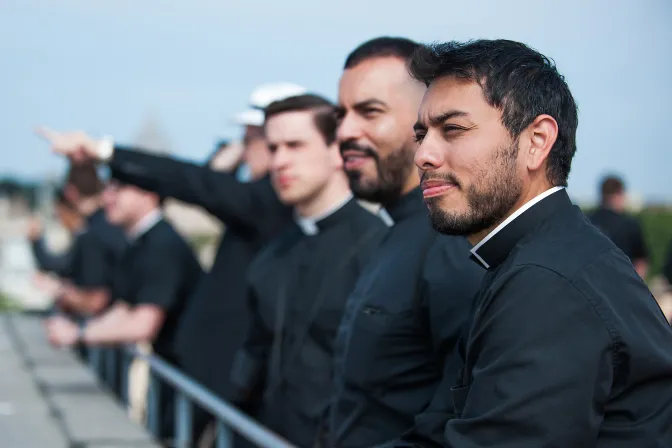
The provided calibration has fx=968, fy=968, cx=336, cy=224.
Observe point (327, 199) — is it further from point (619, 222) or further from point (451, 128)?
point (619, 222)

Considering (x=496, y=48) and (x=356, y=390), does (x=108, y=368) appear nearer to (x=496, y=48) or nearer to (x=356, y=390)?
(x=356, y=390)

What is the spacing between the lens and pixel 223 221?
14.8 feet

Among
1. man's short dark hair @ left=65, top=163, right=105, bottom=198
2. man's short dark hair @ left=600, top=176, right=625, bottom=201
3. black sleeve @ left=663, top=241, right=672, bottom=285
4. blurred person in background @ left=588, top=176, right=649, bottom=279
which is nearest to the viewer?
man's short dark hair @ left=65, top=163, right=105, bottom=198

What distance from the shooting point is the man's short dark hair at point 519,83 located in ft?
5.23

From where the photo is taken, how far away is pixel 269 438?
8.24 ft

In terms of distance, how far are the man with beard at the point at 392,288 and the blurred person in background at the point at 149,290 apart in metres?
2.50

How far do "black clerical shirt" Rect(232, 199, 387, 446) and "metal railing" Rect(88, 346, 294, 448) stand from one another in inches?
5.0

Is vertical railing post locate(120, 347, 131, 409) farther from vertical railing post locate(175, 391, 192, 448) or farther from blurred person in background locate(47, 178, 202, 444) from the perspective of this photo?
vertical railing post locate(175, 391, 192, 448)

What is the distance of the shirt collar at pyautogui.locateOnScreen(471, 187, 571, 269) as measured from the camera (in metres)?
1.59

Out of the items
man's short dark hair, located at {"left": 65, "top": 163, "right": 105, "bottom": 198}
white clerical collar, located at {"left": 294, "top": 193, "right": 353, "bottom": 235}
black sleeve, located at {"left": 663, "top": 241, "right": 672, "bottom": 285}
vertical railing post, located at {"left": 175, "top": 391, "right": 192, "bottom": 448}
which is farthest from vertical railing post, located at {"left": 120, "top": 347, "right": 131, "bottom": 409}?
black sleeve, located at {"left": 663, "top": 241, "right": 672, "bottom": 285}

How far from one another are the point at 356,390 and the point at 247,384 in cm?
137

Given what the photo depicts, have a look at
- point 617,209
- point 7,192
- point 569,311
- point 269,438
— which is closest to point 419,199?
point 269,438

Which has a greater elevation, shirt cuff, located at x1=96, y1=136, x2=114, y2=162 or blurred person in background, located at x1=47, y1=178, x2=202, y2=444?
shirt cuff, located at x1=96, y1=136, x2=114, y2=162

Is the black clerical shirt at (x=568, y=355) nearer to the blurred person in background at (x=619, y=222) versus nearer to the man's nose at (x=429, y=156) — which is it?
the man's nose at (x=429, y=156)
